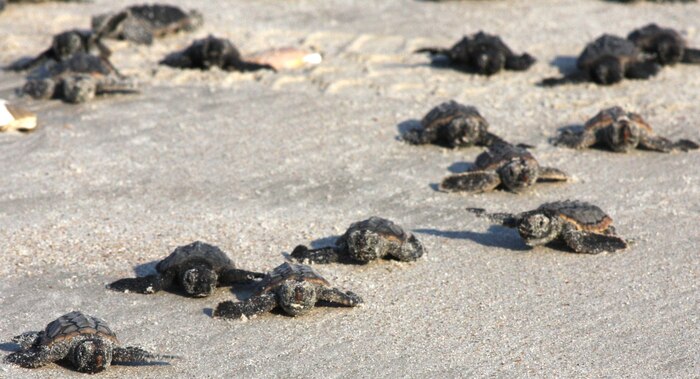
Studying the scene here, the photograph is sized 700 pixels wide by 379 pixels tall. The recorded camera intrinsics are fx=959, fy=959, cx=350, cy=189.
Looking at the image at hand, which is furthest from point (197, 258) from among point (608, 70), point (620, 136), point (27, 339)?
→ point (608, 70)

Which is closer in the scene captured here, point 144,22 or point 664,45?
point 664,45

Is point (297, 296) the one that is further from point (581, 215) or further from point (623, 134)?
point (623, 134)

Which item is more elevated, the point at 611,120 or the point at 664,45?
the point at 664,45

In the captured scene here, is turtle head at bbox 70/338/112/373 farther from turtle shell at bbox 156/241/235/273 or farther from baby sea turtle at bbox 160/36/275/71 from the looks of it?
baby sea turtle at bbox 160/36/275/71

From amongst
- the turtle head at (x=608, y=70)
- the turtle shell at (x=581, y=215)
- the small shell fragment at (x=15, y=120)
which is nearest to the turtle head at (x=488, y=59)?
the turtle head at (x=608, y=70)

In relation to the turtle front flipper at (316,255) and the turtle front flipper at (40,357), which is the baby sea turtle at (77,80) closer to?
the turtle front flipper at (316,255)

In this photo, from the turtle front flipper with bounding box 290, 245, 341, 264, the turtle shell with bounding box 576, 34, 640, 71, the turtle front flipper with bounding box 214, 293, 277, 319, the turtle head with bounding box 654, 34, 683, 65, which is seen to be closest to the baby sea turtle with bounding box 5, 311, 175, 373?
the turtle front flipper with bounding box 214, 293, 277, 319
